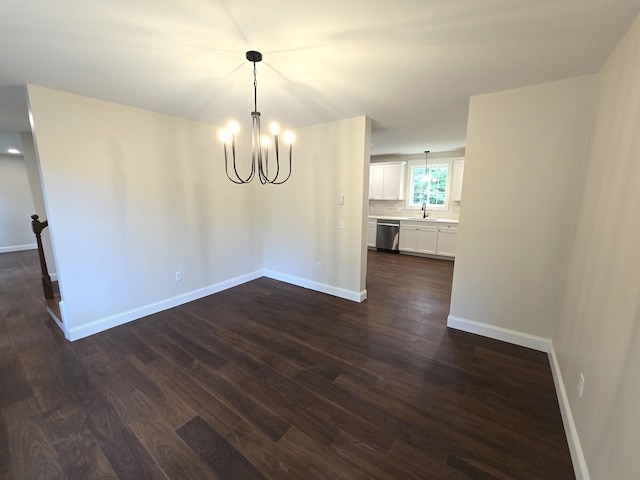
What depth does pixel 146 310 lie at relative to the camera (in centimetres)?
319

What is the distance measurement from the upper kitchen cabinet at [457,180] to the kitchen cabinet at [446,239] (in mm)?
855

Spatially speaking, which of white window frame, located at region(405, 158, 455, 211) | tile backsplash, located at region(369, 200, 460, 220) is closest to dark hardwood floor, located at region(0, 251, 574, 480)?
tile backsplash, located at region(369, 200, 460, 220)

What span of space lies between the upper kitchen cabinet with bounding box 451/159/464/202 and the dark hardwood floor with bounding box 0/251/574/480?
3801mm

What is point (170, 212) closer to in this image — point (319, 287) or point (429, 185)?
point (319, 287)

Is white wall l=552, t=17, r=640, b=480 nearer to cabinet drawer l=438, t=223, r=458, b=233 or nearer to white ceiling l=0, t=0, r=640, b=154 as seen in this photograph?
white ceiling l=0, t=0, r=640, b=154

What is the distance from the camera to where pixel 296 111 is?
120 inches

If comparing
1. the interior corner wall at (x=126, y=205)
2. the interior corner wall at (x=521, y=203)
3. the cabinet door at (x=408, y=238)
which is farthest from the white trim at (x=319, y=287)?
the cabinet door at (x=408, y=238)

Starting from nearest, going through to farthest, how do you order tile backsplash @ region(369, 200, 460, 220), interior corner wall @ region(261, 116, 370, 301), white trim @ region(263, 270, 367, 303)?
interior corner wall @ region(261, 116, 370, 301) → white trim @ region(263, 270, 367, 303) → tile backsplash @ region(369, 200, 460, 220)

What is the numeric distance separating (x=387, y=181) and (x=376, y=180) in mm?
300

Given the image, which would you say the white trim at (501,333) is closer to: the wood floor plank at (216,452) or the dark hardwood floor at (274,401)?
the dark hardwood floor at (274,401)

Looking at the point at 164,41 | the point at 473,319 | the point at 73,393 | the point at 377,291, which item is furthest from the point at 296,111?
the point at 73,393

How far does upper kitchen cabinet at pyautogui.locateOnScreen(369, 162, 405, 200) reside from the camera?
6512 millimetres

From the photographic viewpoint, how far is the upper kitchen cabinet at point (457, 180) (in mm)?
5859

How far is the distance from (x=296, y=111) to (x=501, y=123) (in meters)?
2.11
